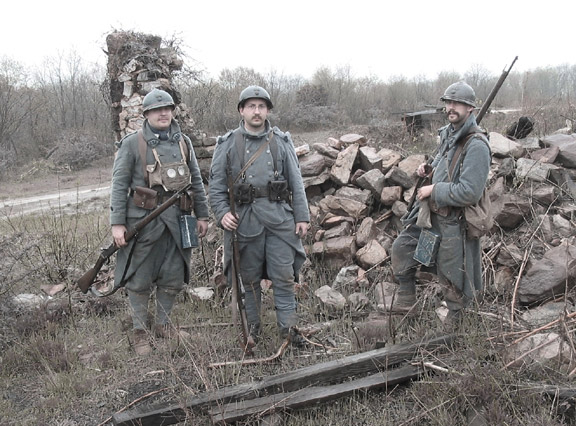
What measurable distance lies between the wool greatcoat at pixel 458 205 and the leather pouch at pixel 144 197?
2.30 m

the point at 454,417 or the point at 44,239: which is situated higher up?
the point at 44,239

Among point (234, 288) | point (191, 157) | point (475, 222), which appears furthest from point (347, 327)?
point (191, 157)

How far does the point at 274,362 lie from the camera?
3.77 m

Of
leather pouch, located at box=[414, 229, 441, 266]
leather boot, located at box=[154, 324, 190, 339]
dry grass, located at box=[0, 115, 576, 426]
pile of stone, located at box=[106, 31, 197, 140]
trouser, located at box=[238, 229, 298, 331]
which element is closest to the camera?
dry grass, located at box=[0, 115, 576, 426]

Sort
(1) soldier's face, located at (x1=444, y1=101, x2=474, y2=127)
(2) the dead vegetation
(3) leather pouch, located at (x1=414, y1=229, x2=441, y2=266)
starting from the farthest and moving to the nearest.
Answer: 1. (3) leather pouch, located at (x1=414, y1=229, x2=441, y2=266)
2. (1) soldier's face, located at (x1=444, y1=101, x2=474, y2=127)
3. (2) the dead vegetation

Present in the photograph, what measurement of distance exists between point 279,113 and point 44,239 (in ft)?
65.0

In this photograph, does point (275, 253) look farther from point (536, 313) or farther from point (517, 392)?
point (536, 313)

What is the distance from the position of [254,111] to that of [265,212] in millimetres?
849

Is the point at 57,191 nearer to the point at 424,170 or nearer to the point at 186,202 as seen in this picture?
the point at 186,202

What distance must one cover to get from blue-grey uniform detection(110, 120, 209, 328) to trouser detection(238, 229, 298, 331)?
2.17 feet

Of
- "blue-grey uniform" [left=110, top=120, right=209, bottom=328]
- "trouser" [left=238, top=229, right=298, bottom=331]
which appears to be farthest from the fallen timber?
"blue-grey uniform" [left=110, top=120, right=209, bottom=328]

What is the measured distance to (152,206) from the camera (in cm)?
405

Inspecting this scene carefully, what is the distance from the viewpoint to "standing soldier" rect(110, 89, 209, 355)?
4031 mm

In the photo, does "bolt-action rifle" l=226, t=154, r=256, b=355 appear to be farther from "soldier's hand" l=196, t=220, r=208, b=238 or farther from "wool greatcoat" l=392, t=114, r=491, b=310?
"wool greatcoat" l=392, t=114, r=491, b=310
